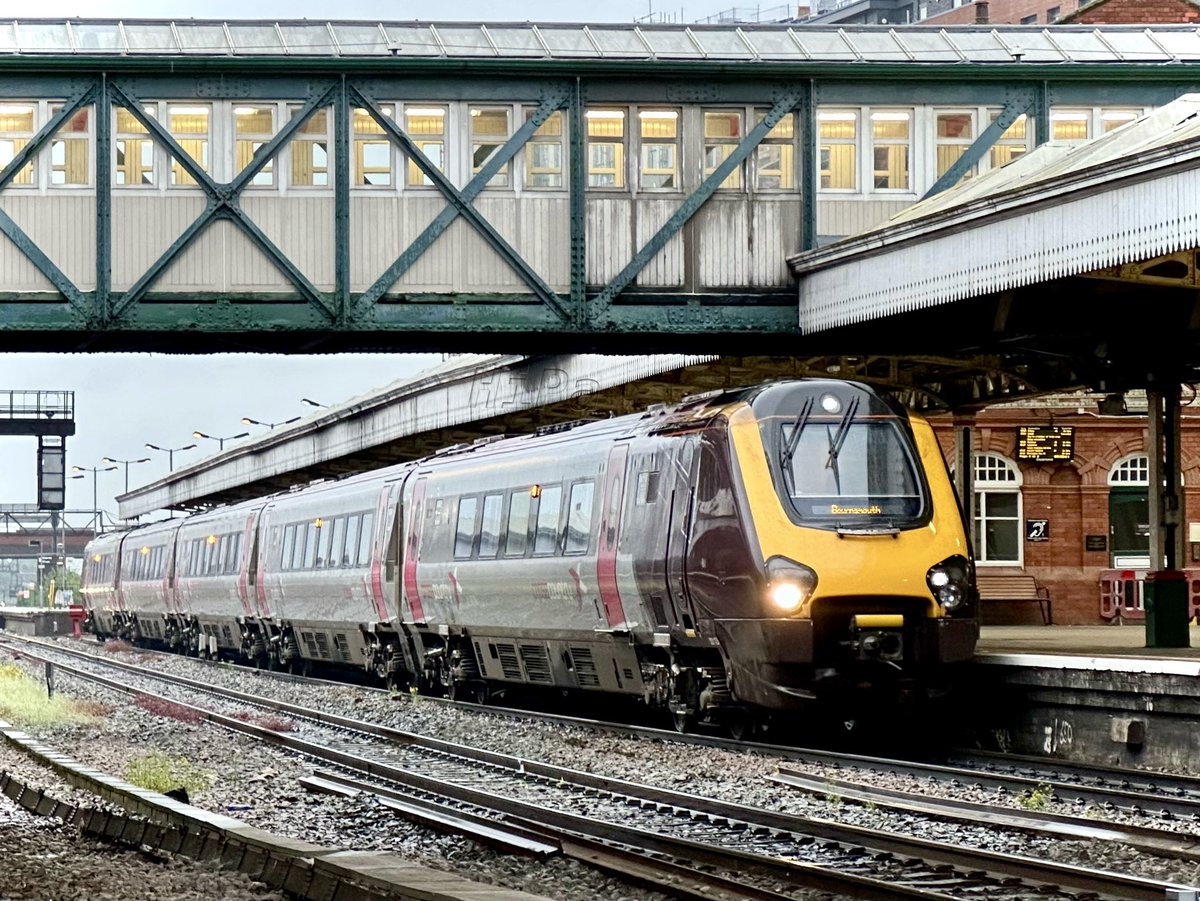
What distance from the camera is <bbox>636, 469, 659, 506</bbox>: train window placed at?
19.0 m

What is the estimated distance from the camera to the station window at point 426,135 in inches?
938

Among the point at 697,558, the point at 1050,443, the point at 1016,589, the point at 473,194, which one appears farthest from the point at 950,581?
the point at 1050,443

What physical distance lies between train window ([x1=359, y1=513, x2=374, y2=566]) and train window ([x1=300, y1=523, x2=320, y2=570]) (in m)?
3.02

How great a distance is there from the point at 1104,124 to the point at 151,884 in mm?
17392

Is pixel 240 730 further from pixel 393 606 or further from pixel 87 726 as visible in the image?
pixel 393 606

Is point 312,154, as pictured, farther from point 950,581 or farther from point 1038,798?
point 1038,798

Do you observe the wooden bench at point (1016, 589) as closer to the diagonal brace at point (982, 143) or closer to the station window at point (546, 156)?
the diagonal brace at point (982, 143)

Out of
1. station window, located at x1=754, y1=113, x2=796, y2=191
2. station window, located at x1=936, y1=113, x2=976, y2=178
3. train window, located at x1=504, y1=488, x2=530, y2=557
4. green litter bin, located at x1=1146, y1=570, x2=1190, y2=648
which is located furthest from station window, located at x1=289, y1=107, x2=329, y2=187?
green litter bin, located at x1=1146, y1=570, x2=1190, y2=648

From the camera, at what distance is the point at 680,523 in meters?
18.3

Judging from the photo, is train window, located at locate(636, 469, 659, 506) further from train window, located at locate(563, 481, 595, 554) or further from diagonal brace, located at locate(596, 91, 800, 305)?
diagonal brace, located at locate(596, 91, 800, 305)

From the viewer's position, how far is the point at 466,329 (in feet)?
76.9

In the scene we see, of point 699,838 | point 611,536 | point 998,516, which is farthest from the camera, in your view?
point 998,516

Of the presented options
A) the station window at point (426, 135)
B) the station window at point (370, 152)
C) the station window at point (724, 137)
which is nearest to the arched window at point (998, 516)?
the station window at point (724, 137)

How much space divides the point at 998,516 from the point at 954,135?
1447 cm
